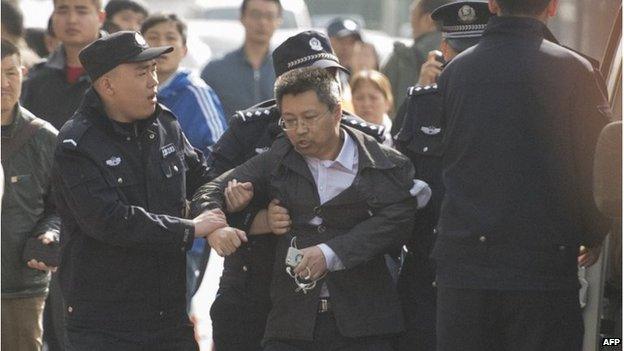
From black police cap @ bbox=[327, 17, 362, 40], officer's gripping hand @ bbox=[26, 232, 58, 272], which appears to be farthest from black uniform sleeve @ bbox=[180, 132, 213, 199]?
black police cap @ bbox=[327, 17, 362, 40]

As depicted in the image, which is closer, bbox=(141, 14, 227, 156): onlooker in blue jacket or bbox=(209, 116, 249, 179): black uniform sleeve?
bbox=(209, 116, 249, 179): black uniform sleeve

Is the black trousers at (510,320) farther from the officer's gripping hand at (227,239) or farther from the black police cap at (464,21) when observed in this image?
the black police cap at (464,21)

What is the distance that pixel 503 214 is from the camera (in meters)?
4.87

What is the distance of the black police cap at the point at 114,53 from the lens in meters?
5.78

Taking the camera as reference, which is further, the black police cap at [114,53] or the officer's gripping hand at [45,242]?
the officer's gripping hand at [45,242]

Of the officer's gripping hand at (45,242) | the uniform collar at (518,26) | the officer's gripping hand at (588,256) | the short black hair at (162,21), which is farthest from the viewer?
the short black hair at (162,21)

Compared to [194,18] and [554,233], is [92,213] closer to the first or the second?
[554,233]

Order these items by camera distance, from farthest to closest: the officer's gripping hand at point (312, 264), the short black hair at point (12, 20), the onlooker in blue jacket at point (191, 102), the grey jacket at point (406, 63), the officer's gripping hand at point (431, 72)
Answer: the grey jacket at point (406, 63) < the short black hair at point (12, 20) < the onlooker in blue jacket at point (191, 102) < the officer's gripping hand at point (431, 72) < the officer's gripping hand at point (312, 264)

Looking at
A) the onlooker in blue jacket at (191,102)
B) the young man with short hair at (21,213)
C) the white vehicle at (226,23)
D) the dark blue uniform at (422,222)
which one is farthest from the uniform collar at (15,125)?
the white vehicle at (226,23)

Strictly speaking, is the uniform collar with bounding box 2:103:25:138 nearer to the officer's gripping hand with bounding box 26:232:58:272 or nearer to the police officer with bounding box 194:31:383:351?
the officer's gripping hand with bounding box 26:232:58:272

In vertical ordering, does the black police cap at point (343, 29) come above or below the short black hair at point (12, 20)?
below

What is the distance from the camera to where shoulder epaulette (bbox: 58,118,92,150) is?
5.62 metres

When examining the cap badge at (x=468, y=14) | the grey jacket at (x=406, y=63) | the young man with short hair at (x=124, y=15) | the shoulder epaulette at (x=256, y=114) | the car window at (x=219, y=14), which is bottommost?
the car window at (x=219, y=14)

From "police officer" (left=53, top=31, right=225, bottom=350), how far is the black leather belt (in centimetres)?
48
